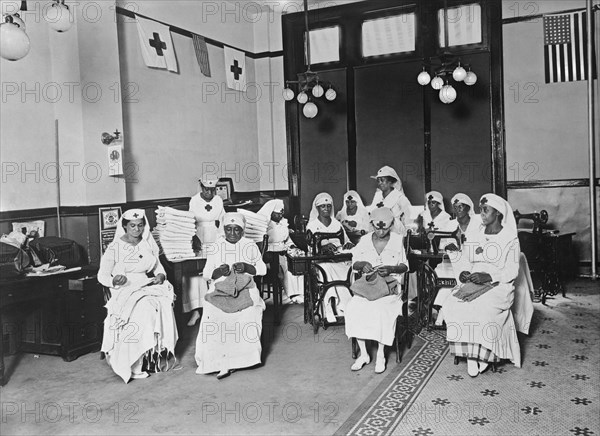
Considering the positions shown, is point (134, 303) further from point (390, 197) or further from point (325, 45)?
point (325, 45)

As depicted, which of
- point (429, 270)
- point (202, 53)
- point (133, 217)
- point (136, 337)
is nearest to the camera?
point (136, 337)

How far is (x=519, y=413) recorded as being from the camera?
12.6 feet

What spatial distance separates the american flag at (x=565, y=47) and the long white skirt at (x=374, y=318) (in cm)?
516


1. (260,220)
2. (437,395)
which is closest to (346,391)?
(437,395)

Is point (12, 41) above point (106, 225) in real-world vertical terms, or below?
above

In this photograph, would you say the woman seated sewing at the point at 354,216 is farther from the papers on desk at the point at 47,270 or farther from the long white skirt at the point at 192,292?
the papers on desk at the point at 47,270

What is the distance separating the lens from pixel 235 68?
9.20 meters

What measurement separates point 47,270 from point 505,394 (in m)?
4.11

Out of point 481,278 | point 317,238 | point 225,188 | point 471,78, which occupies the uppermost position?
→ point 471,78

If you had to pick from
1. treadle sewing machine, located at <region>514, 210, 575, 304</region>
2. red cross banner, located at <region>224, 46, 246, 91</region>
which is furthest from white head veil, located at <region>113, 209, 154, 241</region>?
treadle sewing machine, located at <region>514, 210, 575, 304</region>

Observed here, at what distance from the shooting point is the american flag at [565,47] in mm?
8047

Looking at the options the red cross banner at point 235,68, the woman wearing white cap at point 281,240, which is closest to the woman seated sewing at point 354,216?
the woman wearing white cap at point 281,240

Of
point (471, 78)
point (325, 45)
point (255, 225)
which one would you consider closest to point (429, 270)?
point (255, 225)

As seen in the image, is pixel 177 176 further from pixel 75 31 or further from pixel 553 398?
pixel 553 398
